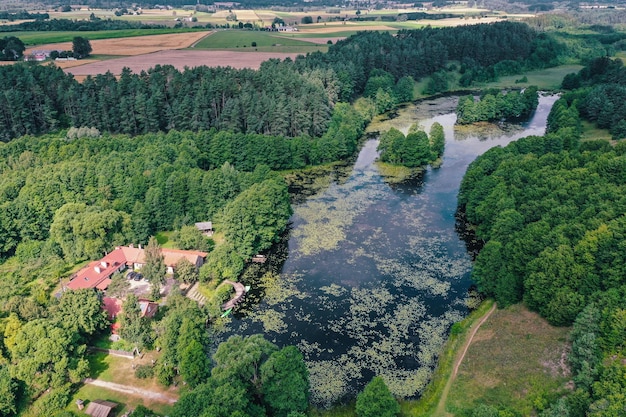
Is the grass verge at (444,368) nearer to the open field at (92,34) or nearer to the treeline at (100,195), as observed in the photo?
the treeline at (100,195)

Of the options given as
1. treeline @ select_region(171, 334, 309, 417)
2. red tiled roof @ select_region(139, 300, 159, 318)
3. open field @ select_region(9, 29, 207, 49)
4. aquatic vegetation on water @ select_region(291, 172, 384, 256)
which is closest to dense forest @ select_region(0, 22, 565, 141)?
aquatic vegetation on water @ select_region(291, 172, 384, 256)

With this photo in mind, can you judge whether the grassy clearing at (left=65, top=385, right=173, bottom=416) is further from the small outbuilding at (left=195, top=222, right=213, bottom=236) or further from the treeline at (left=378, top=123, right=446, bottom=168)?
the treeline at (left=378, top=123, right=446, bottom=168)

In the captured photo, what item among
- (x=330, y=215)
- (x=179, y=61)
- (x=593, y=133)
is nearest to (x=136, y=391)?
(x=330, y=215)

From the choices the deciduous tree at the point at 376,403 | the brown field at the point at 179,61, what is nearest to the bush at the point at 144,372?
the deciduous tree at the point at 376,403

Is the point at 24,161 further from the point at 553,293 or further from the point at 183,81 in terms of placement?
the point at 553,293

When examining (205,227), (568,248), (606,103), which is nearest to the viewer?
(568,248)

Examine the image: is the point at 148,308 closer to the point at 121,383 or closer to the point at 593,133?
the point at 121,383
